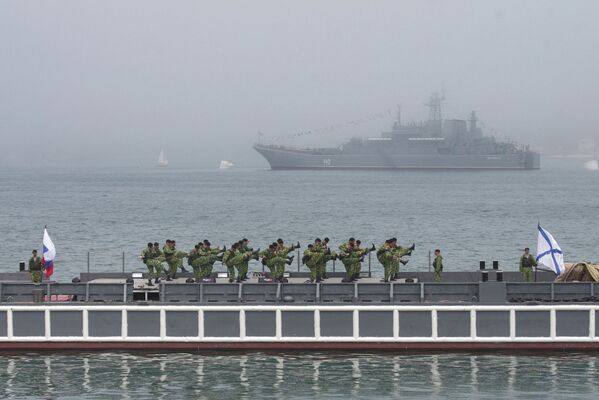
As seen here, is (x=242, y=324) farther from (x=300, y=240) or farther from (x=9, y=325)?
(x=300, y=240)

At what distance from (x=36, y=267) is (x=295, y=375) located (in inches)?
353

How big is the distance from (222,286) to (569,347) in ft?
32.8

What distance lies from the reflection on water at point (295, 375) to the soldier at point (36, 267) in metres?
2.71

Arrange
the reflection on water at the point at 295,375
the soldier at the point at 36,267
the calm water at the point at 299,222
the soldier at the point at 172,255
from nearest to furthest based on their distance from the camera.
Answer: the reflection on water at the point at 295,375, the soldier at the point at 36,267, the soldier at the point at 172,255, the calm water at the point at 299,222

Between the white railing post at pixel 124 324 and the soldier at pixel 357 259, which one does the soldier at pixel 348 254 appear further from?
the white railing post at pixel 124 324

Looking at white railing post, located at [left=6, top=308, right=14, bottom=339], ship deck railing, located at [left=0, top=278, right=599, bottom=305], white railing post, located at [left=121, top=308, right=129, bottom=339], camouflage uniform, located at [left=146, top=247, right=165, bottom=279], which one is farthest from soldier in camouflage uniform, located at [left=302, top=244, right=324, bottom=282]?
white railing post, located at [left=6, top=308, right=14, bottom=339]

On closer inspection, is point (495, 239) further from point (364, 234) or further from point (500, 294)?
point (500, 294)

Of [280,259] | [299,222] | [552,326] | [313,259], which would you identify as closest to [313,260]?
[313,259]

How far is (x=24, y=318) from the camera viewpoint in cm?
3064

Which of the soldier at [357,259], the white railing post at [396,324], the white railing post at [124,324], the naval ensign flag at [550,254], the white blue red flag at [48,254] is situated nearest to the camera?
the white railing post at [396,324]

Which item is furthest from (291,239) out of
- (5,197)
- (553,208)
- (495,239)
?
(5,197)

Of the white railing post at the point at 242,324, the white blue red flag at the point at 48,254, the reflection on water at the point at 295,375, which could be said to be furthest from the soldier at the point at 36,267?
the white railing post at the point at 242,324

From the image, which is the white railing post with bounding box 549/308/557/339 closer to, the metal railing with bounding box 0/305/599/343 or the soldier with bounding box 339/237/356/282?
the metal railing with bounding box 0/305/599/343

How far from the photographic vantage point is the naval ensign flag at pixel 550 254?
30.6 m
